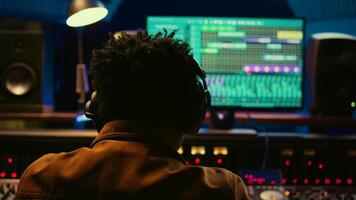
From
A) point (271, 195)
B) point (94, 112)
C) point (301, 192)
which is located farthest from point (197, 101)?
point (301, 192)

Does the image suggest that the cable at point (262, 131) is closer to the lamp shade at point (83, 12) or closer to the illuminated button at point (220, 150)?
the illuminated button at point (220, 150)

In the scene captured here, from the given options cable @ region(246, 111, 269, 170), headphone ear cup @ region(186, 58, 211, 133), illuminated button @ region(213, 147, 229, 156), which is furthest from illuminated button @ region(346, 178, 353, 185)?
headphone ear cup @ region(186, 58, 211, 133)

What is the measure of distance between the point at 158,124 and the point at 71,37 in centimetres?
137

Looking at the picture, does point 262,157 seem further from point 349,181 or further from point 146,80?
point 146,80

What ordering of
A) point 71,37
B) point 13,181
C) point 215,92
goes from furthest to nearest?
point 71,37 → point 215,92 → point 13,181

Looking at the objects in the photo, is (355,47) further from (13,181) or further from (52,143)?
(13,181)

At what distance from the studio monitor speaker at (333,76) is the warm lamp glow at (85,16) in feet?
2.70

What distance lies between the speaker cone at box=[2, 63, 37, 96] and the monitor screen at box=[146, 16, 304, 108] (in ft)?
1.60

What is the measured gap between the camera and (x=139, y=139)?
935mm

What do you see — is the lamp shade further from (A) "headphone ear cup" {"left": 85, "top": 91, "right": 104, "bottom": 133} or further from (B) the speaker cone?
(A) "headphone ear cup" {"left": 85, "top": 91, "right": 104, "bottom": 133}

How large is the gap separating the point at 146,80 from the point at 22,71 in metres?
1.22

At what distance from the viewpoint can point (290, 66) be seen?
1.95 meters

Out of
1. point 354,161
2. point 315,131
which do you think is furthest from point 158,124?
point 315,131

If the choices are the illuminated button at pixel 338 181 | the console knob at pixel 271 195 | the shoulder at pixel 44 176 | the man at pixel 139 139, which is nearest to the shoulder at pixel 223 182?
the man at pixel 139 139
